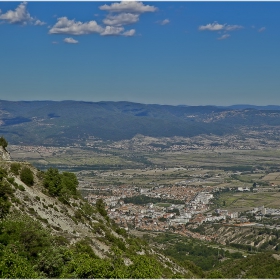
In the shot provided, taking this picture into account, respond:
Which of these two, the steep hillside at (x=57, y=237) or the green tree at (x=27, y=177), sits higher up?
the green tree at (x=27, y=177)

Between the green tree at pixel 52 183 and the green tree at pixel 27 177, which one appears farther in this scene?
the green tree at pixel 52 183

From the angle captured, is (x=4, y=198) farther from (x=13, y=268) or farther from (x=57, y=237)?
(x=13, y=268)

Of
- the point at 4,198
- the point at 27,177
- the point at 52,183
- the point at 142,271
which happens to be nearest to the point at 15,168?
the point at 27,177

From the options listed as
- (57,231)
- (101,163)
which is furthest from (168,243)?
(101,163)

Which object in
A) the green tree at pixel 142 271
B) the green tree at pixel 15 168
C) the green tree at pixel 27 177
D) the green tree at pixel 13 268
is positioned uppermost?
the green tree at pixel 15 168

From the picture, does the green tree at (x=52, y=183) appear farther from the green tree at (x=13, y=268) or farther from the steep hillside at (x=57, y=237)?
the green tree at (x=13, y=268)

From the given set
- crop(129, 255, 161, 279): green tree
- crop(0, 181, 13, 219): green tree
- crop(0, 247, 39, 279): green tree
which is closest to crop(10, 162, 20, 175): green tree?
crop(0, 181, 13, 219): green tree

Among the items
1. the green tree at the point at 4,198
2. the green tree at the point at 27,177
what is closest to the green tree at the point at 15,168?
the green tree at the point at 27,177

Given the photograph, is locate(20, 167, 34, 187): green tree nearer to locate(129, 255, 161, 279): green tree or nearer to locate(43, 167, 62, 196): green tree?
locate(43, 167, 62, 196): green tree
